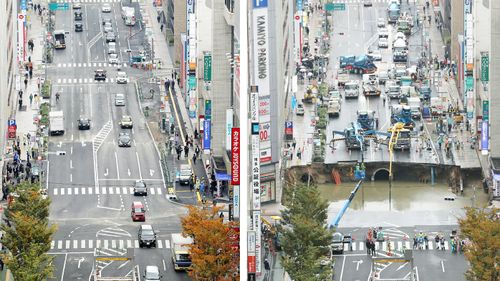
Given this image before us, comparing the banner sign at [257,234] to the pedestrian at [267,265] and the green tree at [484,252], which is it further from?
the green tree at [484,252]

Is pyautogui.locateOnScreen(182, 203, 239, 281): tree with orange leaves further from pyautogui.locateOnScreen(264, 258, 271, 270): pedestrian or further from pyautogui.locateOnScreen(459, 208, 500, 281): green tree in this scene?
pyautogui.locateOnScreen(459, 208, 500, 281): green tree

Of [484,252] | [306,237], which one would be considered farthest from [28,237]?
[484,252]

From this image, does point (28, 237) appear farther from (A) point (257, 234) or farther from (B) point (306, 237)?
(B) point (306, 237)

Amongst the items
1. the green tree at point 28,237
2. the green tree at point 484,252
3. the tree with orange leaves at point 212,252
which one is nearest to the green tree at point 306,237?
the tree with orange leaves at point 212,252

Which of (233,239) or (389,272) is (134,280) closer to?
(233,239)

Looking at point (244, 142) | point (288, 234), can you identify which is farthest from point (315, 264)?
point (244, 142)

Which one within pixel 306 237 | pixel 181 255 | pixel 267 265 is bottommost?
pixel 267 265

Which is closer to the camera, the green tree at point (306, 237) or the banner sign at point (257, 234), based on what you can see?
the green tree at point (306, 237)
